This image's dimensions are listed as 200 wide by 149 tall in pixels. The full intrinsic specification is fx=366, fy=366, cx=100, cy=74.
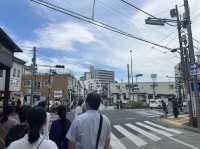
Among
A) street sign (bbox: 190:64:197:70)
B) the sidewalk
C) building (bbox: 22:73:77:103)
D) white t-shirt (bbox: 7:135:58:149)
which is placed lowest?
the sidewalk

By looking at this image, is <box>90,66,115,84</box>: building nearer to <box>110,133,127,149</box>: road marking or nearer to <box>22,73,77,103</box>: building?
<box>22,73,77,103</box>: building

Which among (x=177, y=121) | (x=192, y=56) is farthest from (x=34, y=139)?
(x=177, y=121)

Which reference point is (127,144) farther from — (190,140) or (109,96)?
(109,96)

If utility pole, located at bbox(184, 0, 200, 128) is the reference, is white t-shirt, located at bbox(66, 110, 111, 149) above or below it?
below

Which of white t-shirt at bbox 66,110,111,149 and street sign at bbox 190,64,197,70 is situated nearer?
white t-shirt at bbox 66,110,111,149

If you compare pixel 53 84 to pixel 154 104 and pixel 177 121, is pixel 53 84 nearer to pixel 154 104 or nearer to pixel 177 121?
pixel 154 104

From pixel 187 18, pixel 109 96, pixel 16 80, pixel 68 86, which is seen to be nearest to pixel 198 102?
pixel 187 18

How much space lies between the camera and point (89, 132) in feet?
15.6

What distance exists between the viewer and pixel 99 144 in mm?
4758

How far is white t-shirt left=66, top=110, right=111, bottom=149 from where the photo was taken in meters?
4.74

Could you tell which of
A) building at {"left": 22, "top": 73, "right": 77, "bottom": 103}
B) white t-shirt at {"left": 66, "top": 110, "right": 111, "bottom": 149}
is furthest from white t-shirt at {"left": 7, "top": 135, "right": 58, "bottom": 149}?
building at {"left": 22, "top": 73, "right": 77, "bottom": 103}

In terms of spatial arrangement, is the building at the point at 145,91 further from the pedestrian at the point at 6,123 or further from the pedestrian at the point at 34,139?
the pedestrian at the point at 34,139

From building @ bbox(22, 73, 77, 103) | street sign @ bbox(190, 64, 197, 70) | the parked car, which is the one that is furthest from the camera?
building @ bbox(22, 73, 77, 103)

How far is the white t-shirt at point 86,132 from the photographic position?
474cm
